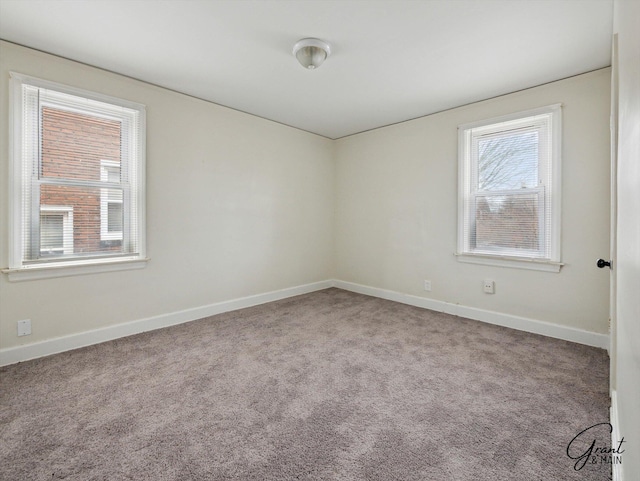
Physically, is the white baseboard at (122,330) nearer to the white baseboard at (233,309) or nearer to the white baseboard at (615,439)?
the white baseboard at (233,309)

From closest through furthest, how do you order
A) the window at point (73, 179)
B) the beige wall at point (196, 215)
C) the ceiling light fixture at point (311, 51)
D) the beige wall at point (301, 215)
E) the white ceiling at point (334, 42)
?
the white ceiling at point (334, 42) → the ceiling light fixture at point (311, 51) → the window at point (73, 179) → the beige wall at point (196, 215) → the beige wall at point (301, 215)

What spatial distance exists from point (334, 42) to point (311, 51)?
0.61 feet

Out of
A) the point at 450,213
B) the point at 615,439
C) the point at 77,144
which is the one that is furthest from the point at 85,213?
the point at 615,439

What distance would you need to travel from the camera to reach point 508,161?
3180 millimetres

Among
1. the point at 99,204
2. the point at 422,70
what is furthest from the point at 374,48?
the point at 99,204

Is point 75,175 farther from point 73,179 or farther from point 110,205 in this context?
point 110,205

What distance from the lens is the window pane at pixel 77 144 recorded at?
2.47 meters

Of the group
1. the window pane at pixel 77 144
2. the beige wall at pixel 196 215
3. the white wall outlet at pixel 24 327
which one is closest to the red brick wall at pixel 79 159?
the window pane at pixel 77 144

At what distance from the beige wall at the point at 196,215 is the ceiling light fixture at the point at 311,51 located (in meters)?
1.54

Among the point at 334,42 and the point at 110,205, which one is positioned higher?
the point at 334,42

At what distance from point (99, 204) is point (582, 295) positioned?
4.51 metres

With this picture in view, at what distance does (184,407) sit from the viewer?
1.80m

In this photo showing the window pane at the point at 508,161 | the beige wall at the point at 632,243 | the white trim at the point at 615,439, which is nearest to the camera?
the beige wall at the point at 632,243

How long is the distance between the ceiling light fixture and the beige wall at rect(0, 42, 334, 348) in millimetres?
1541
